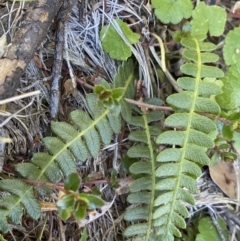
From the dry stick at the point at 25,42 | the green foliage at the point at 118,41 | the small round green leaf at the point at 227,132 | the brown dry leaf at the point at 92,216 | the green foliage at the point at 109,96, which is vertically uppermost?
the dry stick at the point at 25,42

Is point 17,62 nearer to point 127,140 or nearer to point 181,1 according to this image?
point 127,140

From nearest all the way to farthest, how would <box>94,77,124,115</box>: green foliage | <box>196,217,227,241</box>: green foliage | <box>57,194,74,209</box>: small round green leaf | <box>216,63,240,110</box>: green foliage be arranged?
<box>57,194,74,209</box>: small round green leaf < <box>94,77,124,115</box>: green foliage < <box>216,63,240,110</box>: green foliage < <box>196,217,227,241</box>: green foliage

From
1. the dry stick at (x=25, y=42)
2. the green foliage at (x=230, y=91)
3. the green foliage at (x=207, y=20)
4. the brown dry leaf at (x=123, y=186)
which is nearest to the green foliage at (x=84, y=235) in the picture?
the brown dry leaf at (x=123, y=186)

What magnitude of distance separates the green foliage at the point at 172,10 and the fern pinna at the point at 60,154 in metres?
0.34

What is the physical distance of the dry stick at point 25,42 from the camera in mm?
1162

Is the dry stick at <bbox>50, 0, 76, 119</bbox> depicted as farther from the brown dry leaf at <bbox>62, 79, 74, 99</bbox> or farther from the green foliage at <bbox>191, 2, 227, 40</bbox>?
the green foliage at <bbox>191, 2, 227, 40</bbox>

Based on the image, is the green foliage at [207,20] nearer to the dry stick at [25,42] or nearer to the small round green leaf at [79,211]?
the dry stick at [25,42]

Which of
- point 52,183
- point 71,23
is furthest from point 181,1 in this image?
point 52,183

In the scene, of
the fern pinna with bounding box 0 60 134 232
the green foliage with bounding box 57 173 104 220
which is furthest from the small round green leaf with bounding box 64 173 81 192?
the fern pinna with bounding box 0 60 134 232

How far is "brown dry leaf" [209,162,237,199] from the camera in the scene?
Result: 1594 mm

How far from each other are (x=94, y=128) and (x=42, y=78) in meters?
0.22

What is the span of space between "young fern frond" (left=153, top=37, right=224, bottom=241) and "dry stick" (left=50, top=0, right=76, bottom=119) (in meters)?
0.31

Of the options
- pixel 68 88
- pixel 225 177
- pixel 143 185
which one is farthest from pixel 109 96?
pixel 225 177

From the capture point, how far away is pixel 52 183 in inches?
47.8
